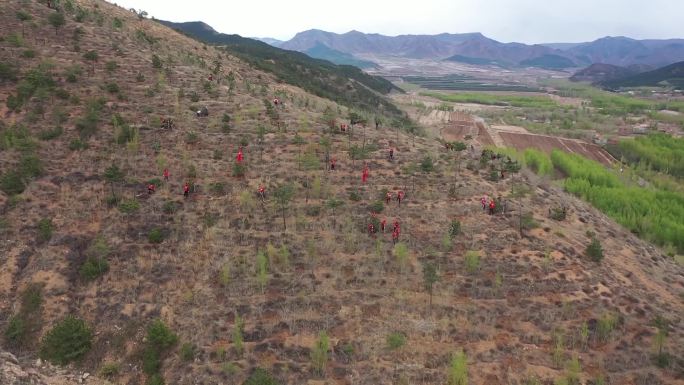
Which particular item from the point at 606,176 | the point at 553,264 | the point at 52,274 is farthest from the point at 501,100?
the point at 52,274

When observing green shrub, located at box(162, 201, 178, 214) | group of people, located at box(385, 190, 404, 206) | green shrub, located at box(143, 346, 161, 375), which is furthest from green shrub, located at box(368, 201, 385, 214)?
green shrub, located at box(143, 346, 161, 375)

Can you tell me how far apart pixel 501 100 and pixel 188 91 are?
155 meters

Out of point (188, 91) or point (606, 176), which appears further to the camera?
point (606, 176)

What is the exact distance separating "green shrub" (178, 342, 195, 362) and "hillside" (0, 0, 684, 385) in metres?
0.07

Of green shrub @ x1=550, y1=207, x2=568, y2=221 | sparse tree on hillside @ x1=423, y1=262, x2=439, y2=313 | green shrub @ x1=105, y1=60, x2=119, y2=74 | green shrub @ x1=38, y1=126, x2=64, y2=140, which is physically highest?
green shrub @ x1=105, y1=60, x2=119, y2=74

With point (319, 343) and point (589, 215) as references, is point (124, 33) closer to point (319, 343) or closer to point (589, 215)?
point (319, 343)

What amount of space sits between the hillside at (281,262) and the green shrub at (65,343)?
6 centimetres

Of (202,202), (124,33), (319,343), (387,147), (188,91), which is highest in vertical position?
(124,33)

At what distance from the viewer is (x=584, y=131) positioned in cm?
10400

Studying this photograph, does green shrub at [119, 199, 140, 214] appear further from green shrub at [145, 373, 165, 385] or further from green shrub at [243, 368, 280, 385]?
green shrub at [243, 368, 280, 385]

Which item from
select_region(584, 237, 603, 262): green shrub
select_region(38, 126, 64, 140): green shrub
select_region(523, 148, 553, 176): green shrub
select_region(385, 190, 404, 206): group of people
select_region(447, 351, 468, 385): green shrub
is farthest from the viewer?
select_region(523, 148, 553, 176): green shrub

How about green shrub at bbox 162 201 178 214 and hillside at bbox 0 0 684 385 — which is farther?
green shrub at bbox 162 201 178 214

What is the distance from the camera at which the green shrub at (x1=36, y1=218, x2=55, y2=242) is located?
78.3 ft

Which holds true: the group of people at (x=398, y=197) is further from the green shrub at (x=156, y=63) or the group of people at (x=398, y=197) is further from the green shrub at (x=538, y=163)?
the green shrub at (x=538, y=163)
